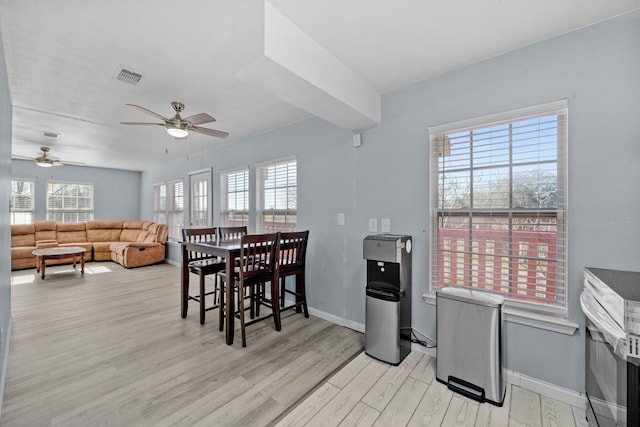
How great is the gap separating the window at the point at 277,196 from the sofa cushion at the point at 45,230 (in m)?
5.78

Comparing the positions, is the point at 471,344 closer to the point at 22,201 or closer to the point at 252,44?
the point at 252,44

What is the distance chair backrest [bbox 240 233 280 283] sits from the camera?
2.46 metres

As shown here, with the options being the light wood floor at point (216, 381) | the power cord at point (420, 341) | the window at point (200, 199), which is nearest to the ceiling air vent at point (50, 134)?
the window at point (200, 199)

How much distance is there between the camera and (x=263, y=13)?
1.48 m

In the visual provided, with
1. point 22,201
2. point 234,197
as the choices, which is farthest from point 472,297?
point 22,201

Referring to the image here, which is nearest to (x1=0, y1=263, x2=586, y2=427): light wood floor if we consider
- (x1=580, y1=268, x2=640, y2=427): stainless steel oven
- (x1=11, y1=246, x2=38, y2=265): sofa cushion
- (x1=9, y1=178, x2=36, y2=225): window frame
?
(x1=580, y1=268, x2=640, y2=427): stainless steel oven

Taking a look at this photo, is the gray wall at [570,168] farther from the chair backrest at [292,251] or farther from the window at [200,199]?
the window at [200,199]

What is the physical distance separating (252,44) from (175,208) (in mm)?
5669

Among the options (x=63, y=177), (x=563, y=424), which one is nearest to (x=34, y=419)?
(x=563, y=424)

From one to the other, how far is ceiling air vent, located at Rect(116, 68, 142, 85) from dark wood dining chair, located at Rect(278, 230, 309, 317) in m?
1.92

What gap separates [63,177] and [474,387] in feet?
30.3

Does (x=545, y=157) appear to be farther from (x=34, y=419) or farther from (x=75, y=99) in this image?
(x=75, y=99)

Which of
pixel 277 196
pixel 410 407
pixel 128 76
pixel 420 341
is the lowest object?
pixel 410 407

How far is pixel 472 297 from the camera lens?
1800mm
